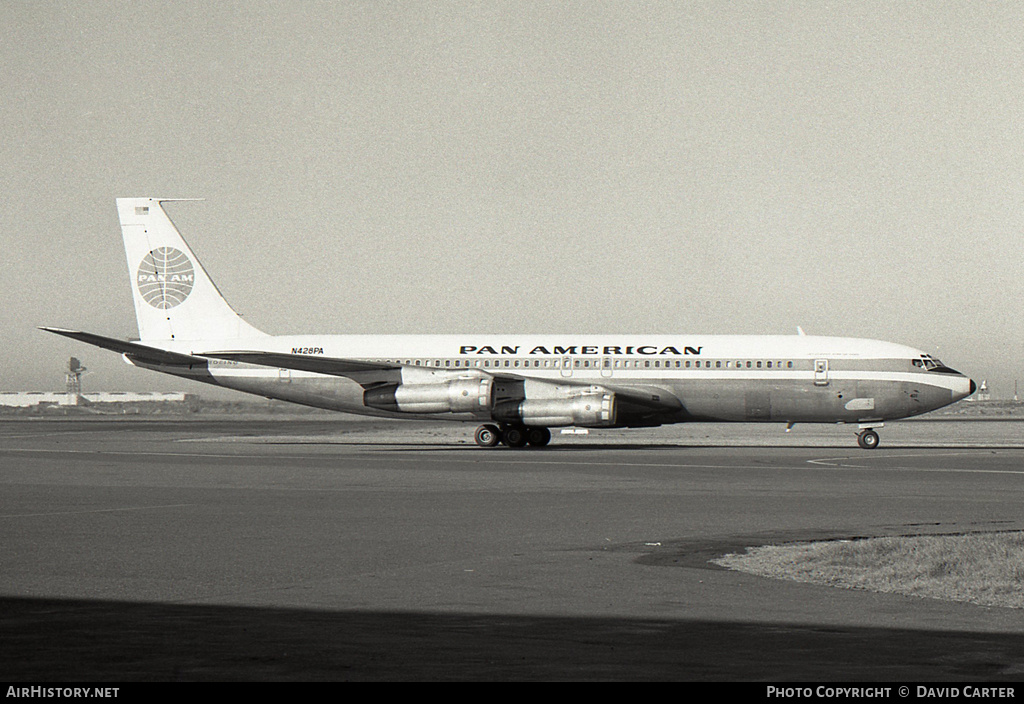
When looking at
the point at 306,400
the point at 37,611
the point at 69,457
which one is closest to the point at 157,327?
the point at 306,400

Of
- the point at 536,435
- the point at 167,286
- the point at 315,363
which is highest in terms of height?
the point at 167,286

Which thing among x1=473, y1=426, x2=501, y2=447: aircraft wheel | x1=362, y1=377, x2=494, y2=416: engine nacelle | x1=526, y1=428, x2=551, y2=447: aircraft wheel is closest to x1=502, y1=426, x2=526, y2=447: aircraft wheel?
x1=526, y1=428, x2=551, y2=447: aircraft wheel

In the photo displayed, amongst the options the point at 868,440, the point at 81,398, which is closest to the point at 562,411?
the point at 868,440

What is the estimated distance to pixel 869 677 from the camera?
24.7ft

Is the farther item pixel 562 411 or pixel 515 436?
pixel 515 436

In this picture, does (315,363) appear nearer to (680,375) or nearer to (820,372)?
(680,375)

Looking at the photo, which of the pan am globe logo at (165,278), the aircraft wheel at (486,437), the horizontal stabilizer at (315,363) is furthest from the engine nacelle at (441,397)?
the pan am globe logo at (165,278)

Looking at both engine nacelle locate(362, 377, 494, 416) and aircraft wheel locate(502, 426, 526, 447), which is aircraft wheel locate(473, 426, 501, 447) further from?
engine nacelle locate(362, 377, 494, 416)

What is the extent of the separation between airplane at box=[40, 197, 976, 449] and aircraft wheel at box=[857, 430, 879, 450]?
2.3 inches

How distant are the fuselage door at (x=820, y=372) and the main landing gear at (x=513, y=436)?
10359 millimetres

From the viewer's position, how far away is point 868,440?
44.0m

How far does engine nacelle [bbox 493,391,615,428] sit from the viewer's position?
43.6 metres

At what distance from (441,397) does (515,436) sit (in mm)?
3374

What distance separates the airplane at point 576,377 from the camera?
44.7 m
